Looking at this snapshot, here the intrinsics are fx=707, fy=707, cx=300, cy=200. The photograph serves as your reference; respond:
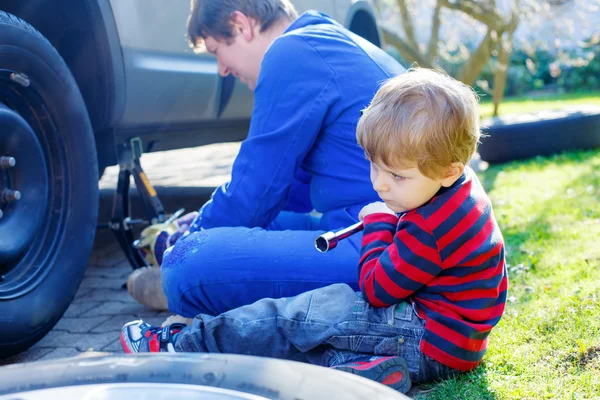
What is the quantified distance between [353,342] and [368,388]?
2.97 ft

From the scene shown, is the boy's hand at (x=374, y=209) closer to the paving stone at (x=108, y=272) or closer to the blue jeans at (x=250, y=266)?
the blue jeans at (x=250, y=266)

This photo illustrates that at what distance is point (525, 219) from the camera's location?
3822 millimetres

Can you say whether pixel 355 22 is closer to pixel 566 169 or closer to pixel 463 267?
pixel 566 169

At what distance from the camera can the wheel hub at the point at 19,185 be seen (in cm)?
219

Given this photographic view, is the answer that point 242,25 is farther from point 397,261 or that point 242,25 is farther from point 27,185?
point 397,261

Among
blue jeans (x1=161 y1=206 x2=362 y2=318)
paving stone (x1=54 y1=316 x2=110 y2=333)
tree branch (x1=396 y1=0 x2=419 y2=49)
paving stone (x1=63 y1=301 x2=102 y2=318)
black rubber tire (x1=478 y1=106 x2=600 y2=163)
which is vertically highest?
blue jeans (x1=161 y1=206 x2=362 y2=318)

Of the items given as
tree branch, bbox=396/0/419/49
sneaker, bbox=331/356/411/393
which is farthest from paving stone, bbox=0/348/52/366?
tree branch, bbox=396/0/419/49

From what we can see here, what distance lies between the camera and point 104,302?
3051 mm

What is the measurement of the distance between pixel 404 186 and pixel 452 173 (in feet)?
0.41

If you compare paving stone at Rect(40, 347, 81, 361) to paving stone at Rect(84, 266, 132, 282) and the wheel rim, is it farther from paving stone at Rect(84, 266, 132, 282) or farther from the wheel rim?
paving stone at Rect(84, 266, 132, 282)

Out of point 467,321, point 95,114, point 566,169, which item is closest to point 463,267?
point 467,321

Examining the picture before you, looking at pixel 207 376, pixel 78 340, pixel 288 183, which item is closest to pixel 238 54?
pixel 288 183

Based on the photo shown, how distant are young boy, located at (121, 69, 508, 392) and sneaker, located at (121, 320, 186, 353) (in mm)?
110

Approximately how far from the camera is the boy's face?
1.76 meters
